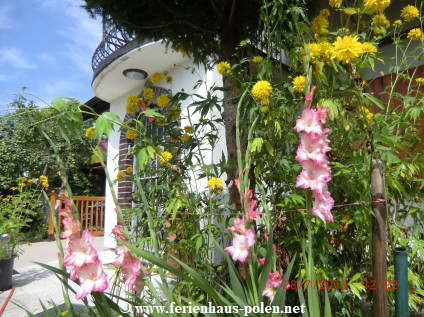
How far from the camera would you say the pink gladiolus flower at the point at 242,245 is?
2.51 ft

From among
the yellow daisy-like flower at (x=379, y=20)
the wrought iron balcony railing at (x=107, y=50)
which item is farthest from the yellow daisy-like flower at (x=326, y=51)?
the wrought iron balcony railing at (x=107, y=50)

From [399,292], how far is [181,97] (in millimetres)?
1391

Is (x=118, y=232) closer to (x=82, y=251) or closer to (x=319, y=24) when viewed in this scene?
(x=82, y=251)

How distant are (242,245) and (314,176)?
0.92 ft

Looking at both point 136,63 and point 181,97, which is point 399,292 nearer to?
point 181,97

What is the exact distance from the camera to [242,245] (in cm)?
79

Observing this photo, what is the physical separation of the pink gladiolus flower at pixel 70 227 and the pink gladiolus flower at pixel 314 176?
1.69 feet

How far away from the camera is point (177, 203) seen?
1406 mm

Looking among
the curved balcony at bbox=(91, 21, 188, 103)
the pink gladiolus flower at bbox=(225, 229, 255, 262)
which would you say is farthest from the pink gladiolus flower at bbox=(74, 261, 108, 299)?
the curved balcony at bbox=(91, 21, 188, 103)

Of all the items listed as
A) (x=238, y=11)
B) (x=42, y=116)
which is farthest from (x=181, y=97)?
(x=42, y=116)

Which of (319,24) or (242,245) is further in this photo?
(319,24)

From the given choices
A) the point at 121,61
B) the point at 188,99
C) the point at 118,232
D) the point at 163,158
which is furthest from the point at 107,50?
the point at 118,232

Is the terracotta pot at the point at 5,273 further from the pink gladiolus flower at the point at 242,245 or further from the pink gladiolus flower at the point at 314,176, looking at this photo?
the pink gladiolus flower at the point at 314,176

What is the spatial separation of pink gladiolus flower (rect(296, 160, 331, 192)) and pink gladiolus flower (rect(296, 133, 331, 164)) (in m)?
0.01
